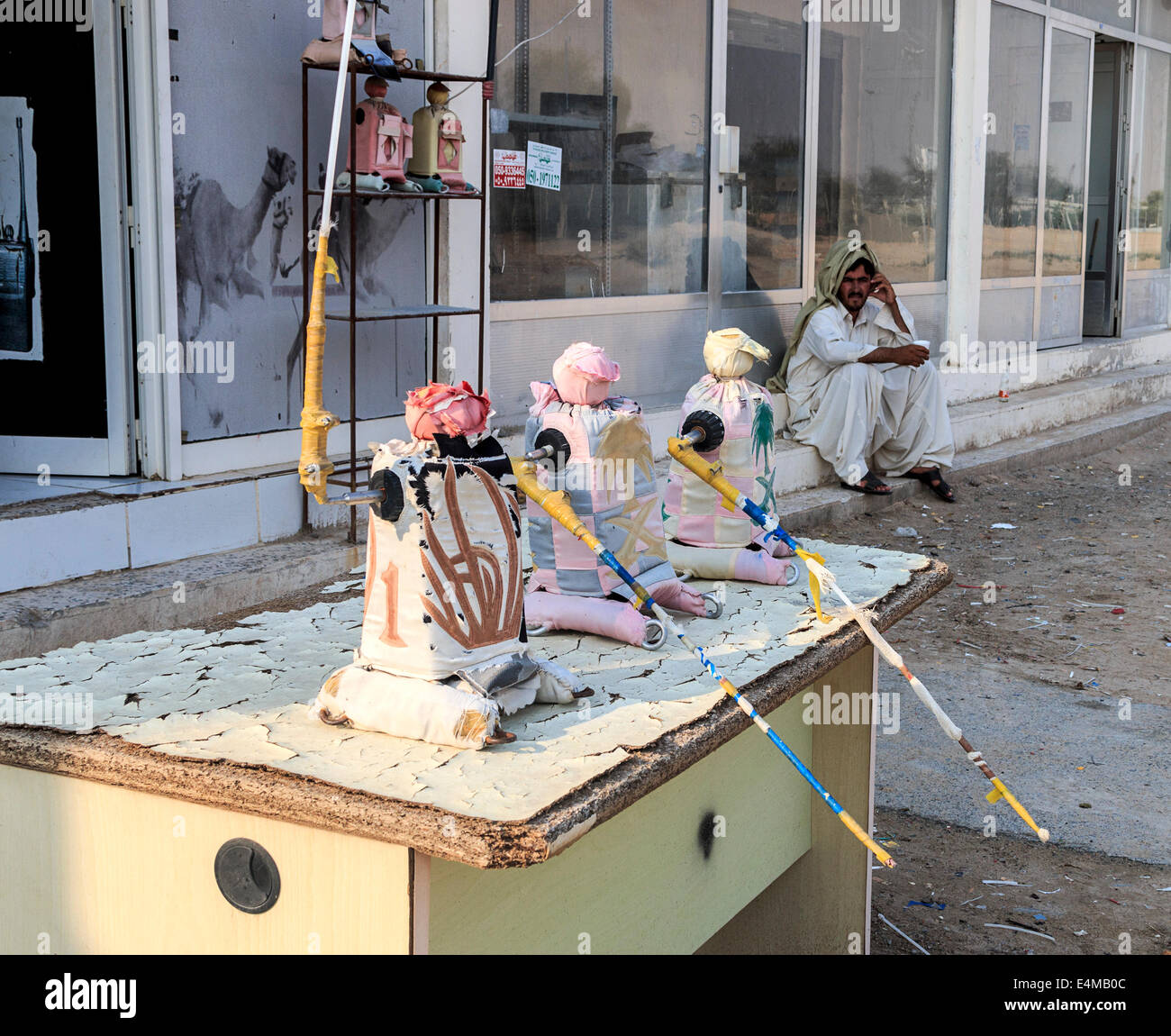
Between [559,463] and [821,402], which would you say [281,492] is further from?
[821,402]

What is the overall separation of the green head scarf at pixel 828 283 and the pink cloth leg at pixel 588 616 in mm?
5050

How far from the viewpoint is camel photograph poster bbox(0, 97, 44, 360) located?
435 centimetres

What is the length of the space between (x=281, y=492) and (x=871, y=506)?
10.9ft

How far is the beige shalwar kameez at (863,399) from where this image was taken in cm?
685

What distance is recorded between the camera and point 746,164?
23.2 feet

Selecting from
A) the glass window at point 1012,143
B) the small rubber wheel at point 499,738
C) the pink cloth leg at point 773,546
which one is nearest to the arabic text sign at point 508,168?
the pink cloth leg at point 773,546

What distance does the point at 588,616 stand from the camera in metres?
2.27

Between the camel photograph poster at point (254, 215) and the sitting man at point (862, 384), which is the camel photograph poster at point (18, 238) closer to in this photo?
the camel photograph poster at point (254, 215)

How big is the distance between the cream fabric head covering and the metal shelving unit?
65.4 inches

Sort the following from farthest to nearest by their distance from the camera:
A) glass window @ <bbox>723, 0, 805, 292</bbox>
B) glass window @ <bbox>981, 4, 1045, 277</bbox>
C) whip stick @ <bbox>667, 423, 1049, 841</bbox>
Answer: glass window @ <bbox>981, 4, 1045, 277</bbox>
glass window @ <bbox>723, 0, 805, 292</bbox>
whip stick @ <bbox>667, 423, 1049, 841</bbox>

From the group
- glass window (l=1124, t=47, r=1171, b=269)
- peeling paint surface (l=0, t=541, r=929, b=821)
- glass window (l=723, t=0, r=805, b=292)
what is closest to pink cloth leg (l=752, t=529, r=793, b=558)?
peeling paint surface (l=0, t=541, r=929, b=821)

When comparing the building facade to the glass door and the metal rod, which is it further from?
the metal rod

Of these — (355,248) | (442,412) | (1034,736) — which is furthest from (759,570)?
(355,248)

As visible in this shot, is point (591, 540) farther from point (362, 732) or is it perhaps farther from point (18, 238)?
point (18, 238)
